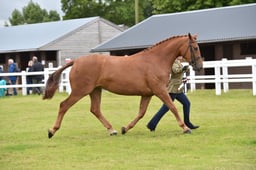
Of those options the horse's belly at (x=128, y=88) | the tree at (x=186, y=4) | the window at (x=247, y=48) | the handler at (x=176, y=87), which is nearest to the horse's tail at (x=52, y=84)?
the horse's belly at (x=128, y=88)

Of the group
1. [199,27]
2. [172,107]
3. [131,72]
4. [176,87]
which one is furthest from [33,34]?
[172,107]

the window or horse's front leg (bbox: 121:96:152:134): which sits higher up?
the window

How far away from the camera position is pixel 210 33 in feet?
113

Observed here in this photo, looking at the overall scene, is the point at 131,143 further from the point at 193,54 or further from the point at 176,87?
the point at 193,54

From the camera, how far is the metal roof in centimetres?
4644

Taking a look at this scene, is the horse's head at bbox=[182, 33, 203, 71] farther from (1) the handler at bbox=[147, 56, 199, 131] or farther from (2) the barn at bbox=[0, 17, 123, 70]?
(2) the barn at bbox=[0, 17, 123, 70]

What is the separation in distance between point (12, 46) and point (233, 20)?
18659mm

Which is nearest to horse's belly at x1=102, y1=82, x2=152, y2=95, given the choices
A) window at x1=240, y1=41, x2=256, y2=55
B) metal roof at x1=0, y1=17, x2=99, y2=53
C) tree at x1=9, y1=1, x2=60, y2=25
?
window at x1=240, y1=41, x2=256, y2=55

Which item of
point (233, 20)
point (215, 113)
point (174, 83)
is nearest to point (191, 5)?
point (233, 20)

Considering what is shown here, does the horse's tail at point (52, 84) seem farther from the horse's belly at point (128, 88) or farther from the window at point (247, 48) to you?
the window at point (247, 48)

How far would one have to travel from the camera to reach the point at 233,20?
35.2m

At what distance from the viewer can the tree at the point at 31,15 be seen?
96.6 m

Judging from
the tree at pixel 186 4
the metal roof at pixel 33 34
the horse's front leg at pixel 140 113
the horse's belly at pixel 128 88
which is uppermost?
the tree at pixel 186 4

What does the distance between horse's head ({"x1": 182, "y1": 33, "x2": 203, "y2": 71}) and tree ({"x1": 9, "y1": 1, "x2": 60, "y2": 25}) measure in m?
83.6
